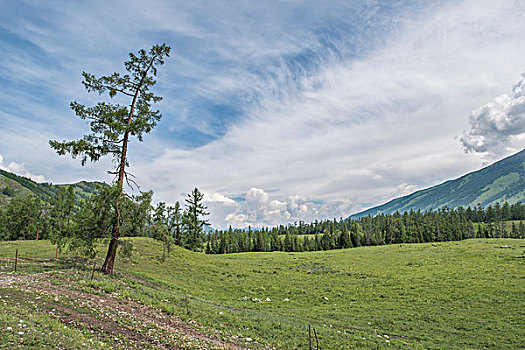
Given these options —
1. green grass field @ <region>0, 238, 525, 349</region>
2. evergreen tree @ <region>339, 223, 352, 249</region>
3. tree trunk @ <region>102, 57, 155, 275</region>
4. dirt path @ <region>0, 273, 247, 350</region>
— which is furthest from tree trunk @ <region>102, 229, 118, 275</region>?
evergreen tree @ <region>339, 223, 352, 249</region>

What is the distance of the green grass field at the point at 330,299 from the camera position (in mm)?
16609

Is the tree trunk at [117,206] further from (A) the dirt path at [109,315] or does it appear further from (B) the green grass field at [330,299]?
(A) the dirt path at [109,315]

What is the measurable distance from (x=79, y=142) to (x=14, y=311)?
535 inches

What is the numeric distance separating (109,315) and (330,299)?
23565 millimetres

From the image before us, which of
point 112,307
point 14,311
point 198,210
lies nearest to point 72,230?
point 112,307

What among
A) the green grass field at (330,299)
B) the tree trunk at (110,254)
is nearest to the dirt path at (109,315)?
the green grass field at (330,299)

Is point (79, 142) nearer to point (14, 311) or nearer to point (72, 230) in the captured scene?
point (72, 230)

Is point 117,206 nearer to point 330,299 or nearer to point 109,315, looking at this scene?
point 109,315

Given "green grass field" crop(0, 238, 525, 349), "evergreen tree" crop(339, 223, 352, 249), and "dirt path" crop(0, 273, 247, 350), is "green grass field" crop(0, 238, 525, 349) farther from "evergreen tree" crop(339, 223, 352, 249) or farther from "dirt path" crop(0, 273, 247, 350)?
"evergreen tree" crop(339, 223, 352, 249)

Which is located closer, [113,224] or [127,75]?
[113,224]

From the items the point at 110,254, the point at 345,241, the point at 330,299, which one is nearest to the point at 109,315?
the point at 110,254

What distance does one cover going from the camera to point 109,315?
12.9 metres

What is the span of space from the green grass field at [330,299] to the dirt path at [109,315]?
936 millimetres

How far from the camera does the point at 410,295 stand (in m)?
30.3
